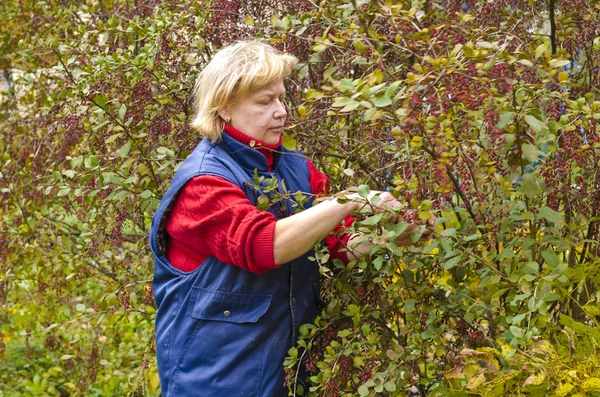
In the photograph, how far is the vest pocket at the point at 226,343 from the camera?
2709 millimetres

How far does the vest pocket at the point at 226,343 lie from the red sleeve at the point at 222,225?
147 mm

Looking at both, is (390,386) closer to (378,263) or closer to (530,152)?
(378,263)

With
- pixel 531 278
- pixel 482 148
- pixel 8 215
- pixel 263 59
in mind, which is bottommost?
pixel 8 215

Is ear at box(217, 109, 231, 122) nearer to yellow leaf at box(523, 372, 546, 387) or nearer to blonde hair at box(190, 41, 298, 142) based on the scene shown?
blonde hair at box(190, 41, 298, 142)

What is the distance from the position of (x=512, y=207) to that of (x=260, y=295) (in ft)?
2.57

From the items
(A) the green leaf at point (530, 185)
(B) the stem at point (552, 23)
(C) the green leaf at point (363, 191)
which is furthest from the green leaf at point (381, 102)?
(B) the stem at point (552, 23)

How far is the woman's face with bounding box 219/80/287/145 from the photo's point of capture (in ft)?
9.00

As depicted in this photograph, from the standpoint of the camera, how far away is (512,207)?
2.55 meters

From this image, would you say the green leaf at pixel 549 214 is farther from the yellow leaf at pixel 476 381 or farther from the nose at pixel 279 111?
the nose at pixel 279 111

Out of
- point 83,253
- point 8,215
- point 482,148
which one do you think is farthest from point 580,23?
point 8,215

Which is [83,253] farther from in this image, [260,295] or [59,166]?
[260,295]

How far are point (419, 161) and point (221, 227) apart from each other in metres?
0.58

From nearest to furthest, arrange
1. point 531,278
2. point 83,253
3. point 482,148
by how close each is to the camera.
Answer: point 531,278
point 482,148
point 83,253

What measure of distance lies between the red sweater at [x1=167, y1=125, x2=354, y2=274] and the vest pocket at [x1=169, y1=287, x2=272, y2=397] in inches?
5.4
